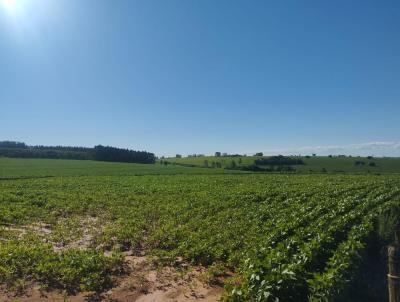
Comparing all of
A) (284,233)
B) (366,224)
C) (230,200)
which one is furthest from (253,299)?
(230,200)

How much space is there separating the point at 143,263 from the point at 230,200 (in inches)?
520

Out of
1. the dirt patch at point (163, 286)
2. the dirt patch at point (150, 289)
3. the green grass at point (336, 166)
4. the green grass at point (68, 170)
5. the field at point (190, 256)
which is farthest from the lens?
the green grass at point (336, 166)

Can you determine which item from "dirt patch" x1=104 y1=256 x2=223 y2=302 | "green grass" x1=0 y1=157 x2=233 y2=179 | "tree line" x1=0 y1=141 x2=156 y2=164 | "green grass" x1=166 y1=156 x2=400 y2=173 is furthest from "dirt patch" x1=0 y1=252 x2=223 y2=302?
"tree line" x1=0 y1=141 x2=156 y2=164

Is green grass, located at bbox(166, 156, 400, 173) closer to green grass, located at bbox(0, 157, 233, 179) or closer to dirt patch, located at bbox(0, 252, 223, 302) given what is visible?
green grass, located at bbox(0, 157, 233, 179)

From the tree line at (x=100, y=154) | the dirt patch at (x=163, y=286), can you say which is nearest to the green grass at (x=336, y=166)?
the tree line at (x=100, y=154)

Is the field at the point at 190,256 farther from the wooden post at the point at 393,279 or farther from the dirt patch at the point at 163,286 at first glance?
the wooden post at the point at 393,279

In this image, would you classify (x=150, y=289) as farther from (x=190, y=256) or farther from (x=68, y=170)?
(x=68, y=170)

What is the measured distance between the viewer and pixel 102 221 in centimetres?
1702

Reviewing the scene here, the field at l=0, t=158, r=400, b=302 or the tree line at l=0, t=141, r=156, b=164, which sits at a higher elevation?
the tree line at l=0, t=141, r=156, b=164

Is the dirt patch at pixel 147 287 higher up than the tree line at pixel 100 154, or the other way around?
the tree line at pixel 100 154

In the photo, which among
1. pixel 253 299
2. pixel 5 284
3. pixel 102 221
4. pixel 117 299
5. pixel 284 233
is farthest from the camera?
pixel 102 221

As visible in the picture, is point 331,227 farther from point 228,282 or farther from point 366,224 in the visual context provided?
point 228,282

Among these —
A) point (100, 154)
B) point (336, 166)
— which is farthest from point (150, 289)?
point (100, 154)

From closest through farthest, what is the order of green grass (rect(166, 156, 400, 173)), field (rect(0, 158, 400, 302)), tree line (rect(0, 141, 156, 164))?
field (rect(0, 158, 400, 302)) → green grass (rect(166, 156, 400, 173)) → tree line (rect(0, 141, 156, 164))
